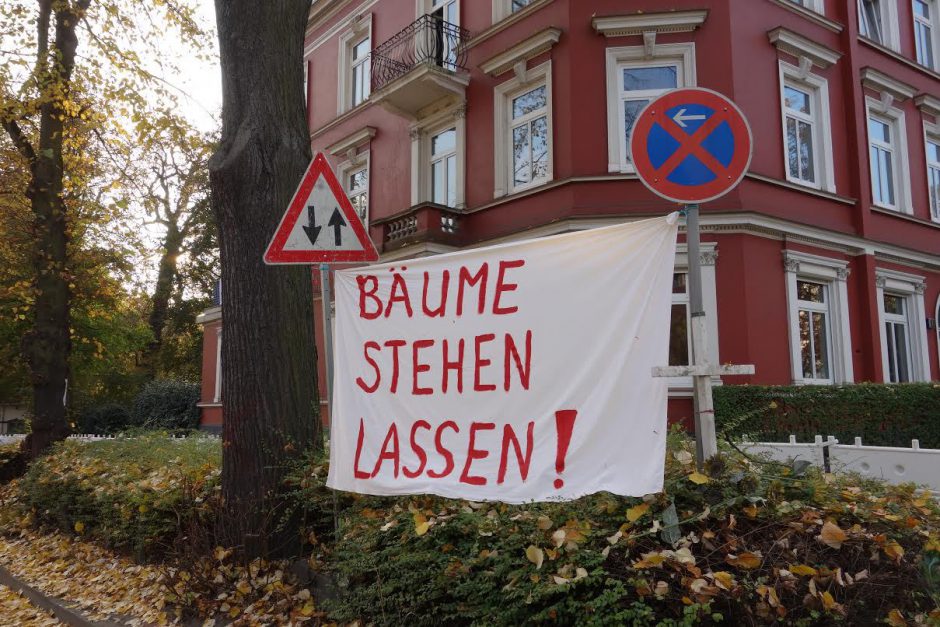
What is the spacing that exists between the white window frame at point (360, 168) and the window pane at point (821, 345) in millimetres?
10757

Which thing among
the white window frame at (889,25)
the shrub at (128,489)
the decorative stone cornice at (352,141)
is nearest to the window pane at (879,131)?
the white window frame at (889,25)

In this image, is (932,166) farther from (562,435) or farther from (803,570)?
(803,570)

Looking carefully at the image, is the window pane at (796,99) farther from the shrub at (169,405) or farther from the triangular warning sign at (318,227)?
the shrub at (169,405)

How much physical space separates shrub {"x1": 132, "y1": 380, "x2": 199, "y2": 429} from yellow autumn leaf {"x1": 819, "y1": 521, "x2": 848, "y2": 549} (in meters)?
24.6

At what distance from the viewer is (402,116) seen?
1750cm

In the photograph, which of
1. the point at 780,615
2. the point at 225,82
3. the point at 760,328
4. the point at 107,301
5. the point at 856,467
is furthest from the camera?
the point at 107,301

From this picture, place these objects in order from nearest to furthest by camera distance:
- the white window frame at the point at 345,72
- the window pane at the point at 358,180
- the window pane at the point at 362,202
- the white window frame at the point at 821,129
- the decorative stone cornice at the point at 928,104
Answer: the white window frame at the point at 821,129 → the decorative stone cornice at the point at 928,104 → the window pane at the point at 362,202 → the window pane at the point at 358,180 → the white window frame at the point at 345,72

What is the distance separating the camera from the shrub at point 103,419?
88.3ft

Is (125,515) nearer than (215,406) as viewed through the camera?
Yes

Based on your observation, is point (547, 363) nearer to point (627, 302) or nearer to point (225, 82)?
point (627, 302)

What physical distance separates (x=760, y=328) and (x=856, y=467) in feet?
22.1

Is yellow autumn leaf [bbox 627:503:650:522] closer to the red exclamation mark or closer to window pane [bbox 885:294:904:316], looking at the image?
the red exclamation mark

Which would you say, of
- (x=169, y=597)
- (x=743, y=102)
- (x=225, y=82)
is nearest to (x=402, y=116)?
(x=743, y=102)

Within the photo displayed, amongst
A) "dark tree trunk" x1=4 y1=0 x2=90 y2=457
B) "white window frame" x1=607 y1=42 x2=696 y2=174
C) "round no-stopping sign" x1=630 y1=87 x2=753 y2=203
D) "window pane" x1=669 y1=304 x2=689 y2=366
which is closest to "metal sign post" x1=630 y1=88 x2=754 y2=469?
"round no-stopping sign" x1=630 y1=87 x2=753 y2=203
